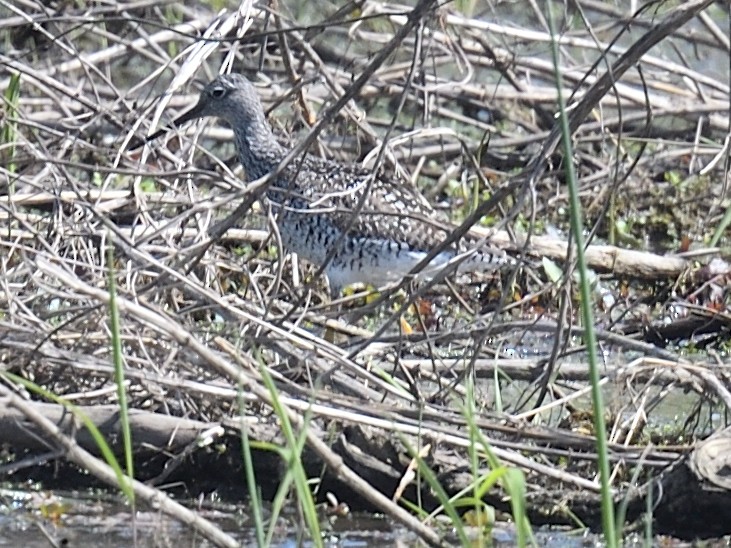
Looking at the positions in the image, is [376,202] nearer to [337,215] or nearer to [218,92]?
[337,215]

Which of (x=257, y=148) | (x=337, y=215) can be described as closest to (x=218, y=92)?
(x=257, y=148)

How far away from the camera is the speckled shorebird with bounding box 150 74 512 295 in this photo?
5.52 meters

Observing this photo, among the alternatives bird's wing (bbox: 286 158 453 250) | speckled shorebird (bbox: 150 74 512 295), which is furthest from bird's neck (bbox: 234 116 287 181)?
bird's wing (bbox: 286 158 453 250)

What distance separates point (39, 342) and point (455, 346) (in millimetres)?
1791

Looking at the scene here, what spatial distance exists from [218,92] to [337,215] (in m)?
0.76

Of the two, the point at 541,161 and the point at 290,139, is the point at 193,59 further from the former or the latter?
the point at 541,161

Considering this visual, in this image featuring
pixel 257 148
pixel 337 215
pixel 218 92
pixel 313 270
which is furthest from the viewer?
pixel 313 270

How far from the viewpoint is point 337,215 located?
5.55m

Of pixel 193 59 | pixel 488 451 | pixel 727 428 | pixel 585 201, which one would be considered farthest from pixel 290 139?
pixel 488 451

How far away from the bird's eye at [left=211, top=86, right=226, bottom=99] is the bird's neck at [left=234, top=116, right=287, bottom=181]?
0.18m

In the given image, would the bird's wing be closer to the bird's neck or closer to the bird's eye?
the bird's neck

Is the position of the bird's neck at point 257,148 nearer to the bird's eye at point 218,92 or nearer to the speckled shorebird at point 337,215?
the speckled shorebird at point 337,215

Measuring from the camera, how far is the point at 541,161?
11.4 ft

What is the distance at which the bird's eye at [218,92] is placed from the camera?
19.2 feet
